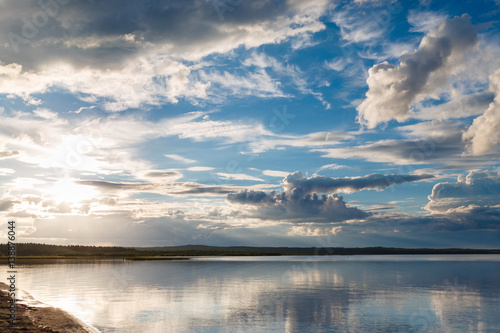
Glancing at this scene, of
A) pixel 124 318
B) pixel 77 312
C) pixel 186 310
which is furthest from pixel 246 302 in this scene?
pixel 77 312

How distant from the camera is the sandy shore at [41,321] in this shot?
3105 centimetres

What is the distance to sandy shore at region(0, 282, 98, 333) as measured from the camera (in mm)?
31047

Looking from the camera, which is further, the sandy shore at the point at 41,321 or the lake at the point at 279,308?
the lake at the point at 279,308

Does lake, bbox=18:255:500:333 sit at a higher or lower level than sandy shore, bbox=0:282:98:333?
lower

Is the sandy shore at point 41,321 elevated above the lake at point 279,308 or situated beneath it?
elevated above

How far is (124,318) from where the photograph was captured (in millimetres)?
37875

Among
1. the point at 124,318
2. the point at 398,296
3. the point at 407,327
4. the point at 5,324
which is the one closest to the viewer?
the point at 5,324

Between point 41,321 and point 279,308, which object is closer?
point 41,321

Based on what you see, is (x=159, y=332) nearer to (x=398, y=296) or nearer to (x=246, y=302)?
(x=246, y=302)

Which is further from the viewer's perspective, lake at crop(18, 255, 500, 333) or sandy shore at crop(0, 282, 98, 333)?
lake at crop(18, 255, 500, 333)

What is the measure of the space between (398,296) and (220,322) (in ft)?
92.0

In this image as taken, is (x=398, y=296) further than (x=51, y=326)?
Yes

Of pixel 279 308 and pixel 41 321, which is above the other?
pixel 41 321

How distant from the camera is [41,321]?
3456 cm
